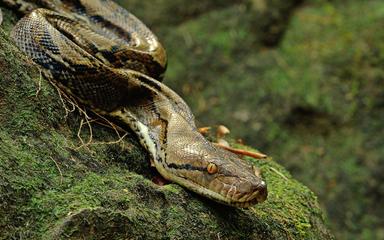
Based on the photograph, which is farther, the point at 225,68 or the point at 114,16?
the point at 225,68

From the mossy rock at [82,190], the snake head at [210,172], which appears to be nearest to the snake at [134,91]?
the snake head at [210,172]

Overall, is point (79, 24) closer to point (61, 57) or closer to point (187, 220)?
point (61, 57)

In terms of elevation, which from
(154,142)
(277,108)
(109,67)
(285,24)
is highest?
(109,67)

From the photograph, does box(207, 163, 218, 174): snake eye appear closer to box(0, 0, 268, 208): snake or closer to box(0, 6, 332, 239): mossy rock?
box(0, 0, 268, 208): snake

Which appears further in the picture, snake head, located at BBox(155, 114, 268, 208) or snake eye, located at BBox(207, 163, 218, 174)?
snake eye, located at BBox(207, 163, 218, 174)

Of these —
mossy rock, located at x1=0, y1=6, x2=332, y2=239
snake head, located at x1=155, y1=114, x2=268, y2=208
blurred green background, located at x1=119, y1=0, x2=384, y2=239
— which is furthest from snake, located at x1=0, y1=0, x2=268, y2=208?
blurred green background, located at x1=119, y1=0, x2=384, y2=239

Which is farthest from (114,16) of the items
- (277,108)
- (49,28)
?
(277,108)

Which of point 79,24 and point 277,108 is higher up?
point 79,24
